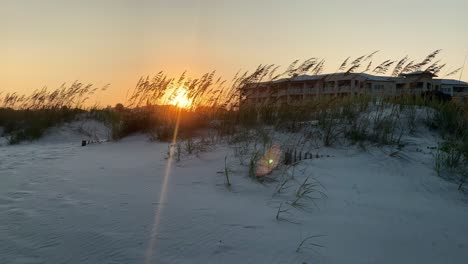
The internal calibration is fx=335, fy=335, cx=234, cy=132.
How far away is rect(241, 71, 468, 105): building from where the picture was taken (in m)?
5.97

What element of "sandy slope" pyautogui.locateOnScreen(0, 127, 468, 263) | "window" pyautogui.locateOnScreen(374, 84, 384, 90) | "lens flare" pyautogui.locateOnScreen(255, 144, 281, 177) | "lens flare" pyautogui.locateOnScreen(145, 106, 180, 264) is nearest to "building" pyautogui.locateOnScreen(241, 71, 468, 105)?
"window" pyautogui.locateOnScreen(374, 84, 384, 90)

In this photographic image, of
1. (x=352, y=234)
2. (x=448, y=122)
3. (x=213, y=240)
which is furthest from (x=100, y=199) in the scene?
(x=448, y=122)

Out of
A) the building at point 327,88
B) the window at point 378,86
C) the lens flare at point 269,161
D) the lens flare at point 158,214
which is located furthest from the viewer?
the window at point 378,86

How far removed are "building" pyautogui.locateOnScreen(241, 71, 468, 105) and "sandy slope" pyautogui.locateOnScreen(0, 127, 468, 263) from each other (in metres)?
2.05

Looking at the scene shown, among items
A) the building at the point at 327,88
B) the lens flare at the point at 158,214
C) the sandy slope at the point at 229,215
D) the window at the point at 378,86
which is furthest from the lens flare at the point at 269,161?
the window at the point at 378,86

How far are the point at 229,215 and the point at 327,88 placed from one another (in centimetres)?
477

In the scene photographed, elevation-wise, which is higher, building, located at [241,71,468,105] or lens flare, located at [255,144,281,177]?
building, located at [241,71,468,105]

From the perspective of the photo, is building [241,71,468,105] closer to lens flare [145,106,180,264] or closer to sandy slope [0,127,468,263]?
sandy slope [0,127,468,263]

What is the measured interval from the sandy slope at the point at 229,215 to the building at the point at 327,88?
2052 mm

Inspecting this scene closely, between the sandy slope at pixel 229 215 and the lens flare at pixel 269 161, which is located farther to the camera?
the lens flare at pixel 269 161

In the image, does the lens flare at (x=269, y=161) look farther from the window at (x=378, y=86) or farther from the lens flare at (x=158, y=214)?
the window at (x=378, y=86)

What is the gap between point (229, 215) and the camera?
266 centimetres

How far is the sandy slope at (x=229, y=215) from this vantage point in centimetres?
210

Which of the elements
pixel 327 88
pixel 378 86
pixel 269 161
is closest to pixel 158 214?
pixel 269 161
